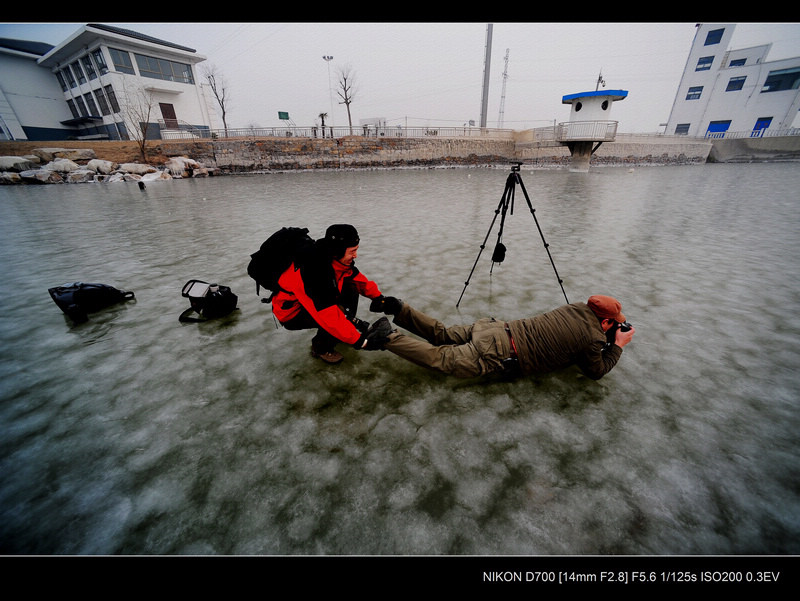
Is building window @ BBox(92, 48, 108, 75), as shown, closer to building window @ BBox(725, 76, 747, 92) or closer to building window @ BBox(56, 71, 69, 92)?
building window @ BBox(56, 71, 69, 92)

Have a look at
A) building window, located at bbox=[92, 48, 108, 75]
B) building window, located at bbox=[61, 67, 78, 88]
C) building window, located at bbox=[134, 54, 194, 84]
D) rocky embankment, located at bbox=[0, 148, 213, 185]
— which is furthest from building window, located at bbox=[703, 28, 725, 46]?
building window, located at bbox=[61, 67, 78, 88]

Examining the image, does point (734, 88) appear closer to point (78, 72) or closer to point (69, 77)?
point (78, 72)

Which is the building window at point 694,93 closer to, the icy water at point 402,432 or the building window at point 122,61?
the icy water at point 402,432

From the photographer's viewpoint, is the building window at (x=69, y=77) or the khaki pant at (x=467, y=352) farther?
the building window at (x=69, y=77)

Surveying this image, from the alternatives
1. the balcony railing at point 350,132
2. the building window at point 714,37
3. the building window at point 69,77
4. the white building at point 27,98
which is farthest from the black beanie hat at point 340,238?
the building window at point 714,37

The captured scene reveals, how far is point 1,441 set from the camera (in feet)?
7.84

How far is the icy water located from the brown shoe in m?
0.09

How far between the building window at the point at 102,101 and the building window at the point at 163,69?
197 inches

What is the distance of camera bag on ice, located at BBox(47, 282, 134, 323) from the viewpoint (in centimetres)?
404

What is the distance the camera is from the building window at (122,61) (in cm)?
3192

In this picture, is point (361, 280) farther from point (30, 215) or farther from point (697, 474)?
point (30, 215)

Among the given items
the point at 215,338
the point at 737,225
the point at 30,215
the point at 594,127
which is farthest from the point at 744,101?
the point at 30,215

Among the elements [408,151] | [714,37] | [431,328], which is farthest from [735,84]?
[431,328]

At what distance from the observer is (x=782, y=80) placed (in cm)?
3797
